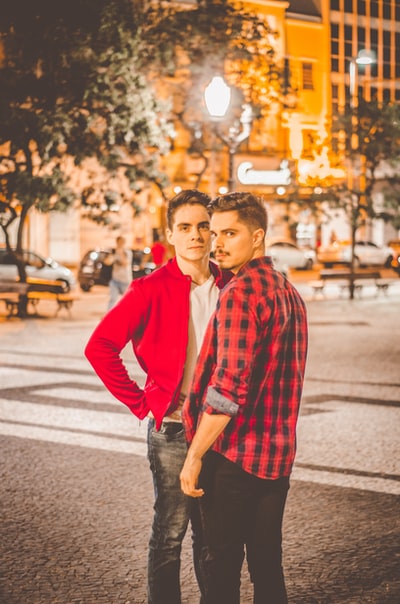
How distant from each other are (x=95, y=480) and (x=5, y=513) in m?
1.01

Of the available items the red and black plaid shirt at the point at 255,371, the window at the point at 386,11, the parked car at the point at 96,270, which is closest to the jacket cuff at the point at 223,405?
the red and black plaid shirt at the point at 255,371

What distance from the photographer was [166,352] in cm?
404

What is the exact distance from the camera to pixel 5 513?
636 cm

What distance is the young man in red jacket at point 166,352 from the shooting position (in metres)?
4.01

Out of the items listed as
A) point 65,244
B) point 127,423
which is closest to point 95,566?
point 127,423

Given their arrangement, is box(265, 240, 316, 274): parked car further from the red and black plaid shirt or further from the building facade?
the red and black plaid shirt

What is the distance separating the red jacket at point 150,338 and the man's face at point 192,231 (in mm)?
102

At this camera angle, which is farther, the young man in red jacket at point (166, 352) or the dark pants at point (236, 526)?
the young man in red jacket at point (166, 352)

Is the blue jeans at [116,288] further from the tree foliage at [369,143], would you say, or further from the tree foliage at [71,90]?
the tree foliage at [369,143]

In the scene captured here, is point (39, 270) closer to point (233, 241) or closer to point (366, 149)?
point (366, 149)

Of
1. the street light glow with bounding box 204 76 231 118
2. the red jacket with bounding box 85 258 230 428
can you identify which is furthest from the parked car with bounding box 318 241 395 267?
the red jacket with bounding box 85 258 230 428

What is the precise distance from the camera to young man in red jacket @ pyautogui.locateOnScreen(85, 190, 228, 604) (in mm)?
4012

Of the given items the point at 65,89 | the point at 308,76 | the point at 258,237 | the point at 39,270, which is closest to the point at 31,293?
the point at 65,89

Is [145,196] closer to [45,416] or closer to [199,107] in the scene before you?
[199,107]
